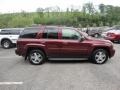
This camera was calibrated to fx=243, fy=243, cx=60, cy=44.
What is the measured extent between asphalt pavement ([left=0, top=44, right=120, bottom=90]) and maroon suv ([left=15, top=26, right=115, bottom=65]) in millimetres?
370

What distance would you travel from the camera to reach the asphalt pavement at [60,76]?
295 inches

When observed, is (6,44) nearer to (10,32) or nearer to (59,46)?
(10,32)

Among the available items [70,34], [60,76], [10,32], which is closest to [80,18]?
[10,32]

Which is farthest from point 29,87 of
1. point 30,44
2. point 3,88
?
point 30,44

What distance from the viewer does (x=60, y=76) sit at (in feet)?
28.7

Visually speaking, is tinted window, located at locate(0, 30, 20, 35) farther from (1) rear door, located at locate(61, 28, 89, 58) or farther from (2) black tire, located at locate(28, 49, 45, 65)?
(1) rear door, located at locate(61, 28, 89, 58)

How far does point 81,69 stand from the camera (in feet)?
32.7

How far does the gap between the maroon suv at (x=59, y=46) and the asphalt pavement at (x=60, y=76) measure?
370 mm

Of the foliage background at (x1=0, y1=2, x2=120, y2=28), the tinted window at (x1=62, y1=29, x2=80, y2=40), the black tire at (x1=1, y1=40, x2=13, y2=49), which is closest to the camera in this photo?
the tinted window at (x1=62, y1=29, x2=80, y2=40)

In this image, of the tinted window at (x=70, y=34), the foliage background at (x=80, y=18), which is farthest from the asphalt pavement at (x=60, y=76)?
the foliage background at (x=80, y=18)

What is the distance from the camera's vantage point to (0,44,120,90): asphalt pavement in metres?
7.50

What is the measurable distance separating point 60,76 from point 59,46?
2561mm

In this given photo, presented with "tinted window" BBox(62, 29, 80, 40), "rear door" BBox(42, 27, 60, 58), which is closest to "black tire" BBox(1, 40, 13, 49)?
"rear door" BBox(42, 27, 60, 58)

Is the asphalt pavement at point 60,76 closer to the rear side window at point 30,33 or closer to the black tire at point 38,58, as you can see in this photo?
the black tire at point 38,58
